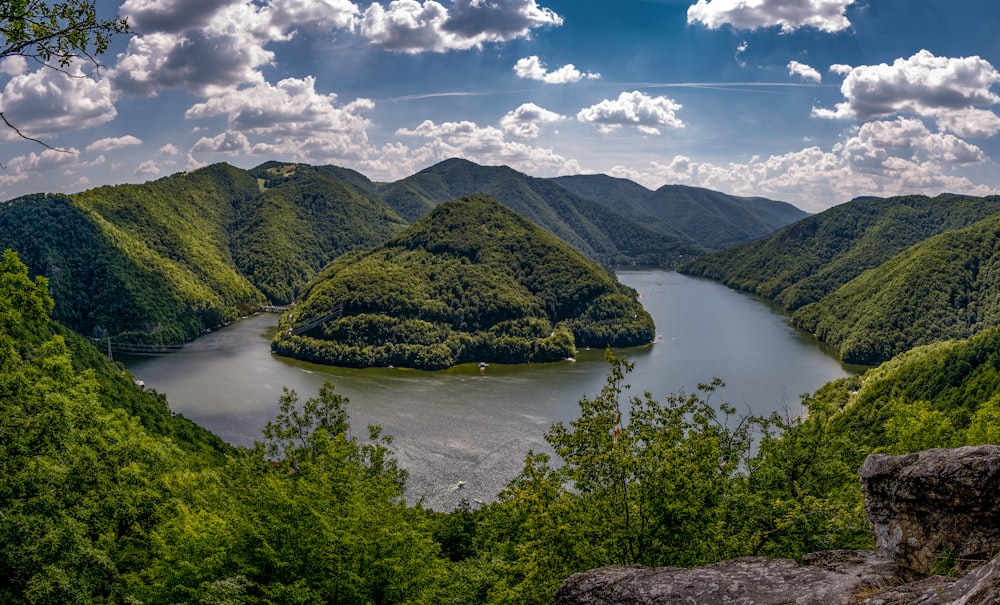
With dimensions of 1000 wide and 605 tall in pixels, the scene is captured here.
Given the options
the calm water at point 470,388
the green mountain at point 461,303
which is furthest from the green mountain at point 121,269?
the green mountain at point 461,303

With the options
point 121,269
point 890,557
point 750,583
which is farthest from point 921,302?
point 121,269

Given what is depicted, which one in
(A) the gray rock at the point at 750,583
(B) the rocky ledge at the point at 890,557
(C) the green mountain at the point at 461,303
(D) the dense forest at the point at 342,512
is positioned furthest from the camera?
(C) the green mountain at the point at 461,303

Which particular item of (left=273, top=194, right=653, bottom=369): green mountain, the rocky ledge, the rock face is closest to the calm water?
(left=273, top=194, right=653, bottom=369): green mountain

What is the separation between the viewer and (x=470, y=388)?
88375mm

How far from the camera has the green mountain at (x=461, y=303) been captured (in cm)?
10844

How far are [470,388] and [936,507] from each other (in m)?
83.0

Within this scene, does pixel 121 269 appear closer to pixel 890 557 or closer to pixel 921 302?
pixel 890 557

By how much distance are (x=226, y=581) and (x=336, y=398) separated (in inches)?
485

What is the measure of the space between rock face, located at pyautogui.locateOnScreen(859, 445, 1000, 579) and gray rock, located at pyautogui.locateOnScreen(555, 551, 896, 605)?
13.3 inches

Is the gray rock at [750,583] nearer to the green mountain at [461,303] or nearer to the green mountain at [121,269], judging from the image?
the green mountain at [461,303]

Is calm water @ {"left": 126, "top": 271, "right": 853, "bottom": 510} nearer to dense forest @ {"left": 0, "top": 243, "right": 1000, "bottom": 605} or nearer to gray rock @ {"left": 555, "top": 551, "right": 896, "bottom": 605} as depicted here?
dense forest @ {"left": 0, "top": 243, "right": 1000, "bottom": 605}

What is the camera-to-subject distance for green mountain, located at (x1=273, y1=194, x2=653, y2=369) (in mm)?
108438

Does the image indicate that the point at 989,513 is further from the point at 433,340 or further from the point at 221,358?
the point at 221,358

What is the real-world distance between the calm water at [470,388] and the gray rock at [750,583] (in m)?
45.2
